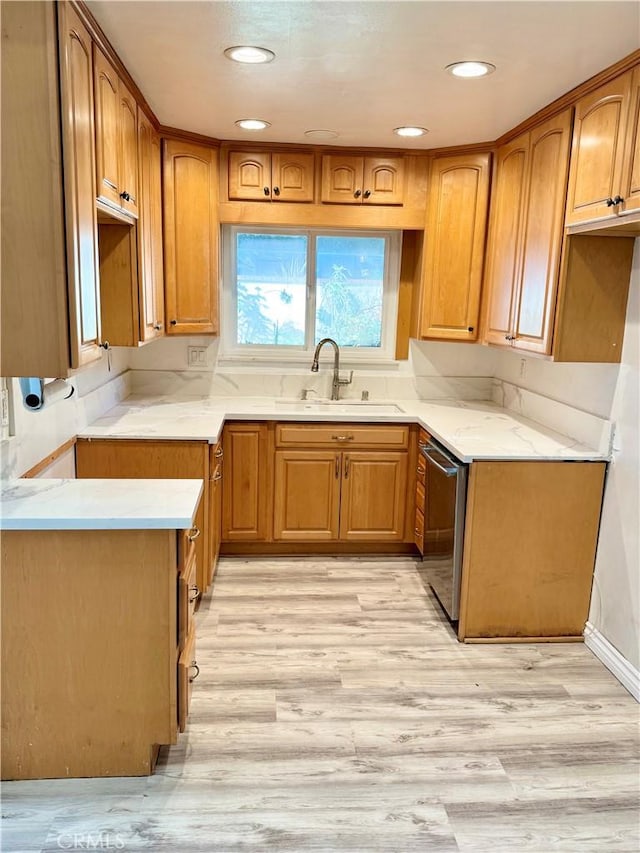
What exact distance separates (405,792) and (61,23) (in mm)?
2490

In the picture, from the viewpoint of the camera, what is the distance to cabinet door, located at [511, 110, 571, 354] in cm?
280

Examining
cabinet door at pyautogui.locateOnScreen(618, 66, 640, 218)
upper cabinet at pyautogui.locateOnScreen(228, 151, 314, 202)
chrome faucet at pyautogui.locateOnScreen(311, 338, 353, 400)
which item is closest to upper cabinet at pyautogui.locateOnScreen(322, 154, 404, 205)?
upper cabinet at pyautogui.locateOnScreen(228, 151, 314, 202)

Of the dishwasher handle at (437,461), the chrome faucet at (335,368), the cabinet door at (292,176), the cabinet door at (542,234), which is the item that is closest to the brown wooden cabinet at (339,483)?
the dishwasher handle at (437,461)

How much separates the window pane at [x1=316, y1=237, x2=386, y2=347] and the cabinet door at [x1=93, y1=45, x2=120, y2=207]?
1856 mm

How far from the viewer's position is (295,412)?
3695 millimetres

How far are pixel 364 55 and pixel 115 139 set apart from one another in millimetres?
962

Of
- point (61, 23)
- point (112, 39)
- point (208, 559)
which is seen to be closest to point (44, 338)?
point (61, 23)

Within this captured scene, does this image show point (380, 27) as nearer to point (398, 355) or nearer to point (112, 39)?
point (112, 39)

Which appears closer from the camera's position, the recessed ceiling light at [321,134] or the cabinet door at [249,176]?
the recessed ceiling light at [321,134]

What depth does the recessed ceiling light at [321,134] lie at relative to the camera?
3346 mm

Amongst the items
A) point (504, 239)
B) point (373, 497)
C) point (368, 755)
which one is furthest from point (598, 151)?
point (368, 755)

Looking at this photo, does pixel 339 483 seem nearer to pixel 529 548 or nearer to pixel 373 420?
pixel 373 420

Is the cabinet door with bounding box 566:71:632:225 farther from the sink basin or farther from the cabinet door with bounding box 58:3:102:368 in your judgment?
the cabinet door with bounding box 58:3:102:368

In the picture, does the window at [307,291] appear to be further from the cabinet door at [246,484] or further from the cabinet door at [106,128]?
the cabinet door at [106,128]
